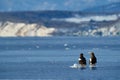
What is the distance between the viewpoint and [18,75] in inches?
1817

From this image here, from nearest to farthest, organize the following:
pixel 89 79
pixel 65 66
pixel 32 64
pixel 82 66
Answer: pixel 89 79
pixel 82 66
pixel 65 66
pixel 32 64

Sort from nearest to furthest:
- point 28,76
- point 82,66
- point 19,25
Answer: point 28,76 < point 82,66 < point 19,25

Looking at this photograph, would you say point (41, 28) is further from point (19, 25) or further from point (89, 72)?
point (89, 72)

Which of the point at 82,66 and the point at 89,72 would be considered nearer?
the point at 89,72

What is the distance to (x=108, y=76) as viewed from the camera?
1734 inches

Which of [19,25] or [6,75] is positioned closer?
[6,75]

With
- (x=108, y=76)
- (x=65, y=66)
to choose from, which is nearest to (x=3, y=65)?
(x=65, y=66)

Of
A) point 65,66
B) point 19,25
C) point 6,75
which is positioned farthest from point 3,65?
point 19,25

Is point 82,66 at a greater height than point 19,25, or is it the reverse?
point 19,25

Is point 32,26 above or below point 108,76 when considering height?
above

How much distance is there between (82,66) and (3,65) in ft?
29.6

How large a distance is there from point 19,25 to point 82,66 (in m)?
150

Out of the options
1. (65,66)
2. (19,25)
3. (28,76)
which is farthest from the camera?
(19,25)

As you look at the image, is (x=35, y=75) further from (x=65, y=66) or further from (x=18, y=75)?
(x=65, y=66)
